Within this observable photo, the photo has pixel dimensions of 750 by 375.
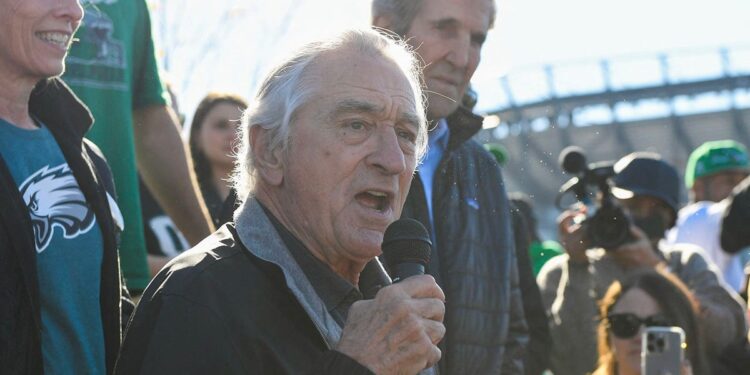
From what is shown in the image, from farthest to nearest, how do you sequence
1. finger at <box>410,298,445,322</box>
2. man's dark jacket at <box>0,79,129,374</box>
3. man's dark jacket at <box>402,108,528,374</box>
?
man's dark jacket at <box>402,108,528,374</box>
man's dark jacket at <box>0,79,129,374</box>
finger at <box>410,298,445,322</box>

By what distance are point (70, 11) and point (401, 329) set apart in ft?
4.94

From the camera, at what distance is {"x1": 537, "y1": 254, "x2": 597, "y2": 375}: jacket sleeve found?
532cm

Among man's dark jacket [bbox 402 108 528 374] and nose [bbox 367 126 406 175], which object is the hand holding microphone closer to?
nose [bbox 367 126 406 175]

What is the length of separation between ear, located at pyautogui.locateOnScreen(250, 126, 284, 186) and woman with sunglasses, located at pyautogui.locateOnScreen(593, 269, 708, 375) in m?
2.06

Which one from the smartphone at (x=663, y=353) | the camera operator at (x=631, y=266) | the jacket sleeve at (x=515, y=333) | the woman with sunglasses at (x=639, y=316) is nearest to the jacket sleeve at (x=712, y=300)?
the camera operator at (x=631, y=266)

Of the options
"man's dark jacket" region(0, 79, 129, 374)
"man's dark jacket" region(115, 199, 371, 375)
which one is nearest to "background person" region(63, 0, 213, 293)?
"man's dark jacket" region(0, 79, 129, 374)

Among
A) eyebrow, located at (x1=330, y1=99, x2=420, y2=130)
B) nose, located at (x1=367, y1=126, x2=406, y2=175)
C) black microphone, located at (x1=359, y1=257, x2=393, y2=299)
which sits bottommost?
black microphone, located at (x1=359, y1=257, x2=393, y2=299)

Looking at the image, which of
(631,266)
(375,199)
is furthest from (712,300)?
(375,199)

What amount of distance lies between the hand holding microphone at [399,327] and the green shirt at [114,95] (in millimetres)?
1754

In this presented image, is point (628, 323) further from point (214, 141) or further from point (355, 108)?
point (355, 108)

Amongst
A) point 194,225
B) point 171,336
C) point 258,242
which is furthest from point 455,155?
point 171,336

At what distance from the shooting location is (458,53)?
13.1ft

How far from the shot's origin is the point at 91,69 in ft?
13.6

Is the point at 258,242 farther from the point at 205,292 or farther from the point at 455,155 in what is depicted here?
the point at 455,155
